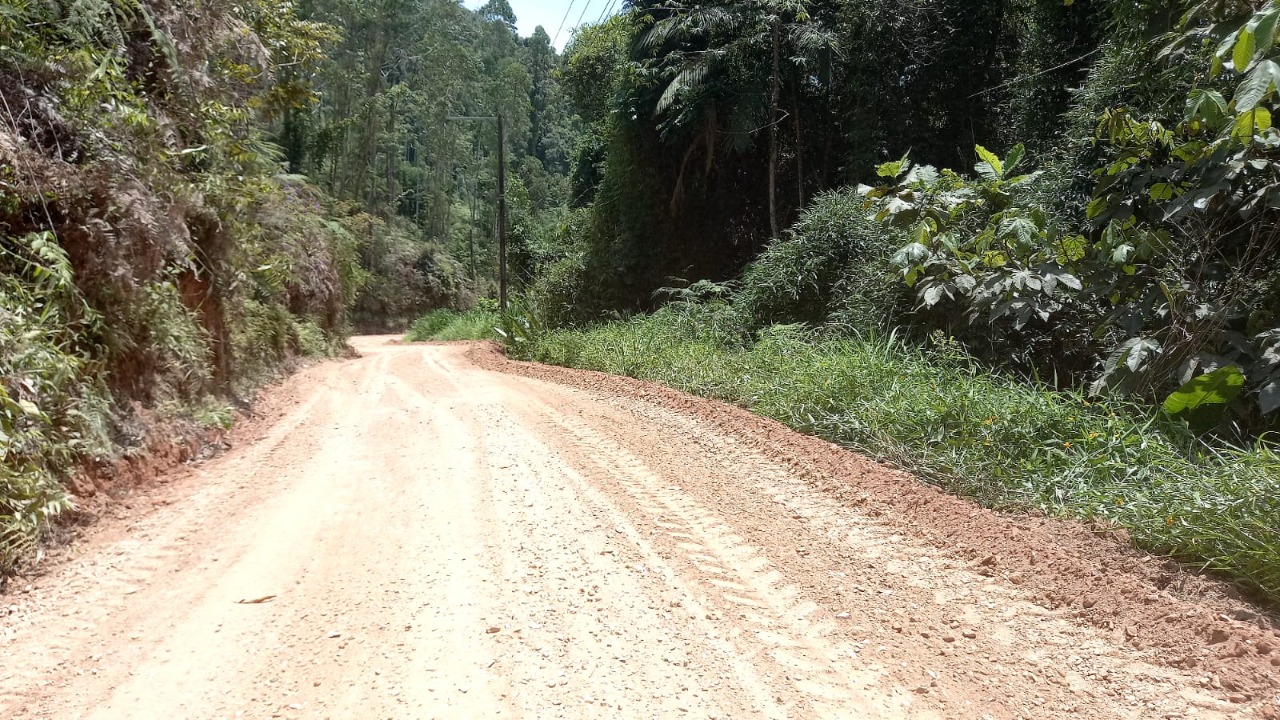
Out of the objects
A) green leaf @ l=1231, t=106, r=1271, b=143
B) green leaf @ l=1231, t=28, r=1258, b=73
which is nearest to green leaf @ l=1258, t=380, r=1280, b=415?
green leaf @ l=1231, t=106, r=1271, b=143

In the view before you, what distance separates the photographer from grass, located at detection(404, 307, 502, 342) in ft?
77.7

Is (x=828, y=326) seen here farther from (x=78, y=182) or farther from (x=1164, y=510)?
(x=78, y=182)

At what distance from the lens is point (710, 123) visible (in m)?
16.0

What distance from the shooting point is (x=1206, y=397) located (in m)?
4.39

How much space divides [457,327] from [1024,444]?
80.2ft

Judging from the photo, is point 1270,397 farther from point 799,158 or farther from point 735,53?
point 735,53

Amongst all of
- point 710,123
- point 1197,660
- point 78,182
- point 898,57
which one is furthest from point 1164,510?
point 710,123

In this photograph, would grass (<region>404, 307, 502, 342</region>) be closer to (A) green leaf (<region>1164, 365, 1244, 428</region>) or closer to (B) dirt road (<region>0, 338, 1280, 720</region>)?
(B) dirt road (<region>0, 338, 1280, 720</region>)

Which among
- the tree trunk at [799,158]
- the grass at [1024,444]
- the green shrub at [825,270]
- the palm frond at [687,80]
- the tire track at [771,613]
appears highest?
the palm frond at [687,80]

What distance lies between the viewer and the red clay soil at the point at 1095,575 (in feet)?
8.71

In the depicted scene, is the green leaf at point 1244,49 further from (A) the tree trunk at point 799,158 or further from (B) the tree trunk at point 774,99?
(A) the tree trunk at point 799,158

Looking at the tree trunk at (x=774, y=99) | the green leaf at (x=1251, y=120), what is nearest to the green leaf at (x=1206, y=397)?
the green leaf at (x=1251, y=120)

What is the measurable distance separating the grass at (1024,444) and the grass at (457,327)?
1429 cm

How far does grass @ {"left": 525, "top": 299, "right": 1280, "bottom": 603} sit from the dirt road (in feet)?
0.83
